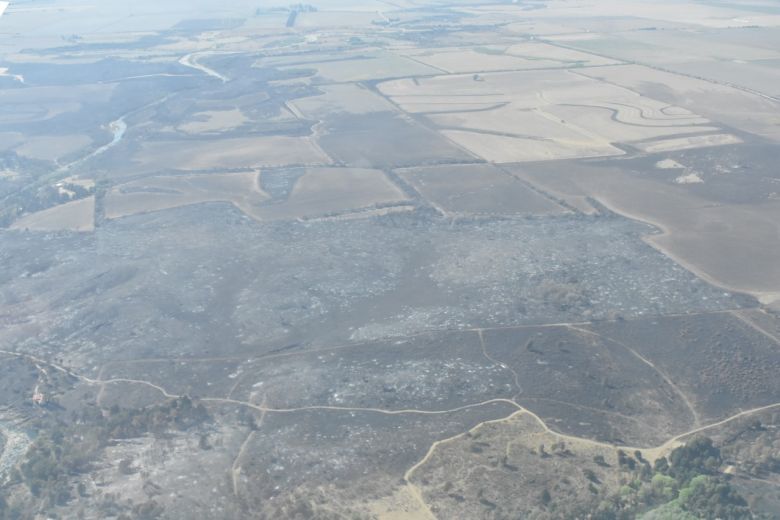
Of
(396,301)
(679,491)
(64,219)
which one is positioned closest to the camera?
(679,491)

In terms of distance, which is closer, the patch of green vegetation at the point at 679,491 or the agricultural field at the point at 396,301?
the patch of green vegetation at the point at 679,491

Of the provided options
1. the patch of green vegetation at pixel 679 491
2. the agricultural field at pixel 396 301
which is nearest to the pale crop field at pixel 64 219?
the agricultural field at pixel 396 301

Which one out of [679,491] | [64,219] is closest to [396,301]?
[679,491]

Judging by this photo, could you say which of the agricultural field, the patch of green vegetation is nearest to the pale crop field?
the agricultural field

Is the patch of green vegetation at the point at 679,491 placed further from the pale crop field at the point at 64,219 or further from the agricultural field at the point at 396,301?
the pale crop field at the point at 64,219

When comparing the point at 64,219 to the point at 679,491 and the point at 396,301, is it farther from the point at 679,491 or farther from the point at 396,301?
the point at 679,491

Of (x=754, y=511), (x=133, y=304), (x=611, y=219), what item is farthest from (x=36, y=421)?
(x=611, y=219)

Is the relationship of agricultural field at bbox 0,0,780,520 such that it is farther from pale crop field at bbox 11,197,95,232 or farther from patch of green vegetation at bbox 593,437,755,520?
pale crop field at bbox 11,197,95,232

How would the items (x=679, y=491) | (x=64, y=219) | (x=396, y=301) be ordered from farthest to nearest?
(x=64, y=219), (x=396, y=301), (x=679, y=491)
